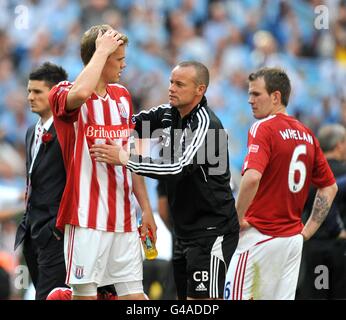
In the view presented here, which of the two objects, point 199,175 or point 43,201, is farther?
point 43,201

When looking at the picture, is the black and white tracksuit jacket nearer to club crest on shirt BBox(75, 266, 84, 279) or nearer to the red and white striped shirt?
the red and white striped shirt

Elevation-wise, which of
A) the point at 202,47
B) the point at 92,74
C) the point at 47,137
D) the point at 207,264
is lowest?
the point at 207,264

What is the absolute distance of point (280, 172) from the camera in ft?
22.6

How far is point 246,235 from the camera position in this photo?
6.95 m

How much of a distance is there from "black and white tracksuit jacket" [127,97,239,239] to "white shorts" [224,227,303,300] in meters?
0.34

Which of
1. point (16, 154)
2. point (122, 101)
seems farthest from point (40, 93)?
point (16, 154)

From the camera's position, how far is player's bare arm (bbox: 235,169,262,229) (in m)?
6.62

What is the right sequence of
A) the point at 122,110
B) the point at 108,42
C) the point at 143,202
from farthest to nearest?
the point at 143,202 < the point at 122,110 < the point at 108,42

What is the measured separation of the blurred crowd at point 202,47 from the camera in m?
13.1

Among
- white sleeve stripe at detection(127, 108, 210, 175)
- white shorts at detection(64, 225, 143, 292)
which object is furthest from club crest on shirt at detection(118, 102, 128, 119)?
white shorts at detection(64, 225, 143, 292)

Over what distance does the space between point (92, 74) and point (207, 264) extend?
1623mm

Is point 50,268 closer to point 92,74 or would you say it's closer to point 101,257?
point 101,257

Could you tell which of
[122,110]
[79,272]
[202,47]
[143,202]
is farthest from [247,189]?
[202,47]

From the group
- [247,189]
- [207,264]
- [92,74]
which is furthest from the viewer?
[247,189]
